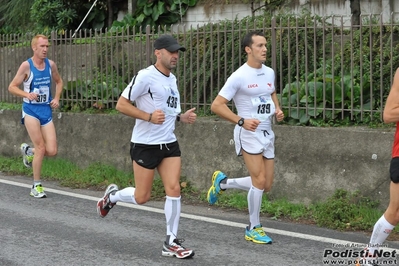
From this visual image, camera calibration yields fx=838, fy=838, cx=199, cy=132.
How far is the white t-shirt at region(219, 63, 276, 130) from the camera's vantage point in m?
8.05

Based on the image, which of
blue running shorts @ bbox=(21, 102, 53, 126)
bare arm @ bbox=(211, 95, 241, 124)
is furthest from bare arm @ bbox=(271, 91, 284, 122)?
blue running shorts @ bbox=(21, 102, 53, 126)

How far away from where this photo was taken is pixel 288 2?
49.4ft

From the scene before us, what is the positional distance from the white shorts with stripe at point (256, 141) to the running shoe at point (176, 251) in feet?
3.99

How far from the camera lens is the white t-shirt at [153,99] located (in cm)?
758

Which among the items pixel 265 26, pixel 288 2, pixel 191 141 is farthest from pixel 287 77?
pixel 288 2

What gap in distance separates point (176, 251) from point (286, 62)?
13.7 ft

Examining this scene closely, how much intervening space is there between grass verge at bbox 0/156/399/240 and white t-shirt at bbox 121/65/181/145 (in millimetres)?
2149

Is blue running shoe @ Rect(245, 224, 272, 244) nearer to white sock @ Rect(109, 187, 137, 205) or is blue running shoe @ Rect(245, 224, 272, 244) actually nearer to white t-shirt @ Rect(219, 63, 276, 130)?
white t-shirt @ Rect(219, 63, 276, 130)

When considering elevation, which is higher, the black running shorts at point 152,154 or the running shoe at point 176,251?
the black running shorts at point 152,154

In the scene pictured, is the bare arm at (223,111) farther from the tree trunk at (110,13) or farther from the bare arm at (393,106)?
the tree trunk at (110,13)

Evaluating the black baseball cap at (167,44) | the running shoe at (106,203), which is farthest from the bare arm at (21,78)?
the black baseball cap at (167,44)

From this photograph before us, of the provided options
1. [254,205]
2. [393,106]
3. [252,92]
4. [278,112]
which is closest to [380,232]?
[393,106]

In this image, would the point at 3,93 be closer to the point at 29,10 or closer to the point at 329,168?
the point at 29,10

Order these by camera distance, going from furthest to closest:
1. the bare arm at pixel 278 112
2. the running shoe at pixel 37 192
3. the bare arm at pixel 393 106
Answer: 1. the running shoe at pixel 37 192
2. the bare arm at pixel 278 112
3. the bare arm at pixel 393 106
